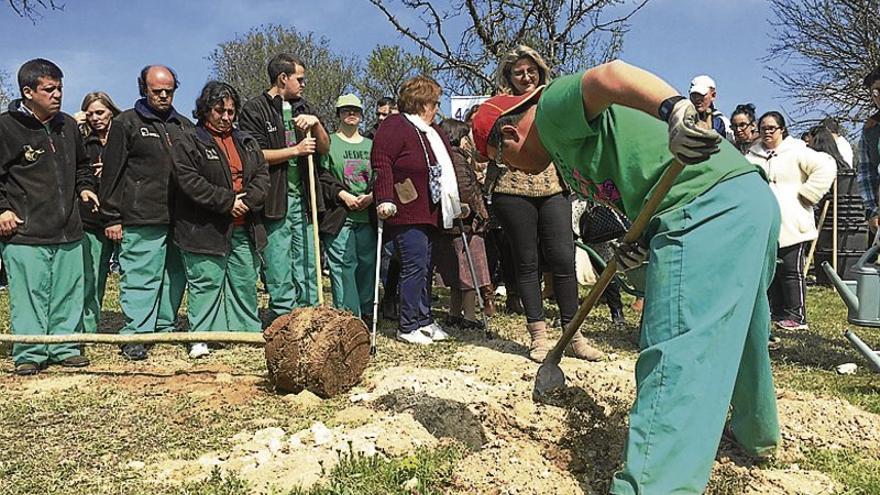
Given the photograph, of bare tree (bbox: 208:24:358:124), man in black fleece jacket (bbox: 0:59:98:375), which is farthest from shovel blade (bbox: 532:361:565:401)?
bare tree (bbox: 208:24:358:124)

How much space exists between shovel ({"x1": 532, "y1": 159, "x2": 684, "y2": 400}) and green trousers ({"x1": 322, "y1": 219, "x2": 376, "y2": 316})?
118 inches

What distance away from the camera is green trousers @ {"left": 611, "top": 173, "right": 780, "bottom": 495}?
2.45 m

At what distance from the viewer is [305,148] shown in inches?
244

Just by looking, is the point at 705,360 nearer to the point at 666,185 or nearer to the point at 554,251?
the point at 666,185

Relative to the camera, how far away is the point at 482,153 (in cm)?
323

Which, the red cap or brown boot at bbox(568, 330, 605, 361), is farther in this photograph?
brown boot at bbox(568, 330, 605, 361)

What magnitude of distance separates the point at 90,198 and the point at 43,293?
2.57 feet

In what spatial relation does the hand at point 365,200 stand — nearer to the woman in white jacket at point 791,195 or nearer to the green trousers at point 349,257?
the green trousers at point 349,257

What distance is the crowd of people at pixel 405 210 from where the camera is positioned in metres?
2.56

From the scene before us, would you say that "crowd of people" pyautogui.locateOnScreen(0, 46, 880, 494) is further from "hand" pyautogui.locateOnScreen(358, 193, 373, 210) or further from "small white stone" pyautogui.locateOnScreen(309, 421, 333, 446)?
"small white stone" pyautogui.locateOnScreen(309, 421, 333, 446)

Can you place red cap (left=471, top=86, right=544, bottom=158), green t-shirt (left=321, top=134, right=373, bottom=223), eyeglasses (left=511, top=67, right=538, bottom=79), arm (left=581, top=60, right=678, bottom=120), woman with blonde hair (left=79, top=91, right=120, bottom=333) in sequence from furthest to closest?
green t-shirt (left=321, top=134, right=373, bottom=223), woman with blonde hair (left=79, top=91, right=120, bottom=333), eyeglasses (left=511, top=67, right=538, bottom=79), red cap (left=471, top=86, right=544, bottom=158), arm (left=581, top=60, right=678, bottom=120)

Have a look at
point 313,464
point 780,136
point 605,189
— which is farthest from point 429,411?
point 780,136

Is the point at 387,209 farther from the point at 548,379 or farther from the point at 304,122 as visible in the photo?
the point at 548,379

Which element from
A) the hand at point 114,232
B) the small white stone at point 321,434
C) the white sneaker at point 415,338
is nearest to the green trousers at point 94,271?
the hand at point 114,232
